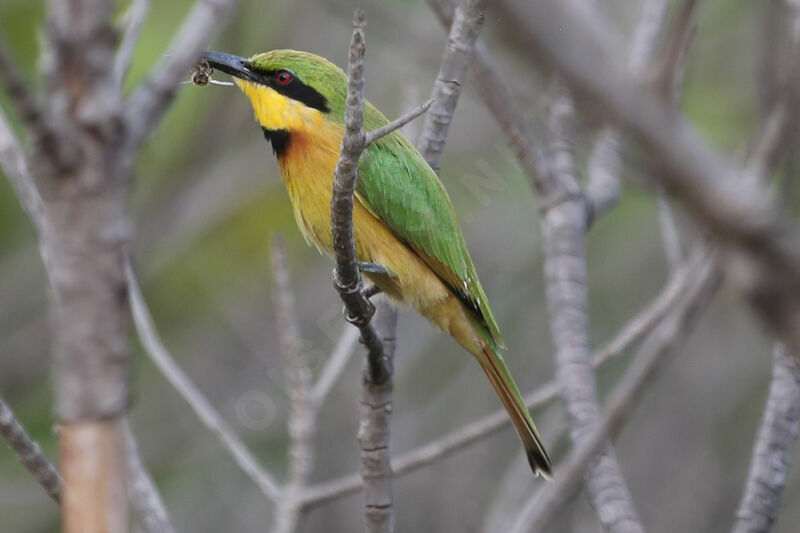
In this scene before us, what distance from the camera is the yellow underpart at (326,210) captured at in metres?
→ 3.54

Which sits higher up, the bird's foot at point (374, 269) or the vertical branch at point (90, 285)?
the vertical branch at point (90, 285)

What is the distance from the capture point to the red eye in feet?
11.7

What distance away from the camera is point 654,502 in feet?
19.0

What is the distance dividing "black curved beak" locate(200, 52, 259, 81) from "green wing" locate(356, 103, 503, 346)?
427 mm

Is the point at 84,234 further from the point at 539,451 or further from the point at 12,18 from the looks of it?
the point at 12,18

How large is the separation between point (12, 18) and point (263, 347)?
8.05ft

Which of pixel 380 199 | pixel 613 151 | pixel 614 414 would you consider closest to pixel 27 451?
pixel 614 414

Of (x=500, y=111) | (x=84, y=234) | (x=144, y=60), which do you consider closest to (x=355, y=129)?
(x=84, y=234)

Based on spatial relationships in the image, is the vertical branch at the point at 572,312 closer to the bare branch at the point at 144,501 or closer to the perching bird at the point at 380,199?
the perching bird at the point at 380,199

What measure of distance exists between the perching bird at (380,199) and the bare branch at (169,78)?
2237 millimetres

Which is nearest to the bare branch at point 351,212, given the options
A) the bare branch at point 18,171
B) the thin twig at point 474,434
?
the thin twig at point 474,434

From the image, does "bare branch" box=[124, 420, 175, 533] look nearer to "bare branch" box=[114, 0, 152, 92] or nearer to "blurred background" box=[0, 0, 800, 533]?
"bare branch" box=[114, 0, 152, 92]

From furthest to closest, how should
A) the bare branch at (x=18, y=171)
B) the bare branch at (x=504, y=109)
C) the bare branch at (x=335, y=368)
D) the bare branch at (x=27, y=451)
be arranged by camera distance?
the bare branch at (x=504, y=109), the bare branch at (x=335, y=368), the bare branch at (x=18, y=171), the bare branch at (x=27, y=451)

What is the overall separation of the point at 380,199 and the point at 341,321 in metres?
2.09
